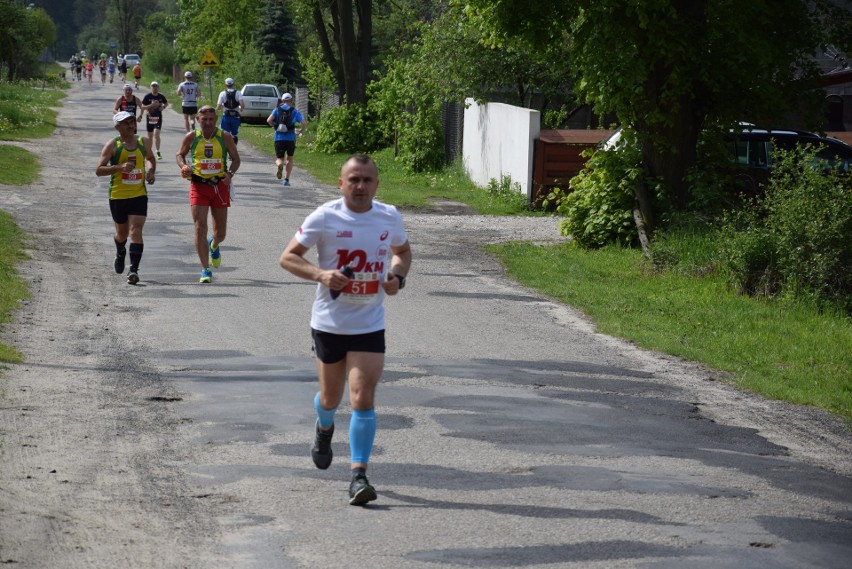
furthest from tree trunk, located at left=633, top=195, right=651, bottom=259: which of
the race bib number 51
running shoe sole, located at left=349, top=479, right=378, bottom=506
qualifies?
running shoe sole, located at left=349, top=479, right=378, bottom=506

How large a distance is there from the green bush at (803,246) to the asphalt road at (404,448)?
237 centimetres

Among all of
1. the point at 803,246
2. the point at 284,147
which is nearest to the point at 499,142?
the point at 284,147

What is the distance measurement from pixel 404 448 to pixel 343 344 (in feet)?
3.77

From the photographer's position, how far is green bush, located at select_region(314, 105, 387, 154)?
3575cm

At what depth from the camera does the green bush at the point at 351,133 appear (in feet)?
117

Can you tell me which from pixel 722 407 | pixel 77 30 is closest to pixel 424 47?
pixel 722 407

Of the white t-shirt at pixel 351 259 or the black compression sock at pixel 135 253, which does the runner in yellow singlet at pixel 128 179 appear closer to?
the black compression sock at pixel 135 253

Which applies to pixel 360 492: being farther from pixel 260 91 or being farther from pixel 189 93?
pixel 260 91

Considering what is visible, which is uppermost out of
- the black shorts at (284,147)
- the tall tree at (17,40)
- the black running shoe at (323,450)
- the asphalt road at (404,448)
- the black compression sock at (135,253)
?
the tall tree at (17,40)

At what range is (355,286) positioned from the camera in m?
6.48

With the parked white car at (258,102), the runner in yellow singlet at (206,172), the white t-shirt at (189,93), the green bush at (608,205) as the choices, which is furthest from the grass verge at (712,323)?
the parked white car at (258,102)

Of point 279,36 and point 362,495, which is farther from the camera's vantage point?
point 279,36

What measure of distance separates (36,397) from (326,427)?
2798 millimetres

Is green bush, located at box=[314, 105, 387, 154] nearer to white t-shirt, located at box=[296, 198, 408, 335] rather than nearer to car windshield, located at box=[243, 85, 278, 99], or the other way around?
car windshield, located at box=[243, 85, 278, 99]
